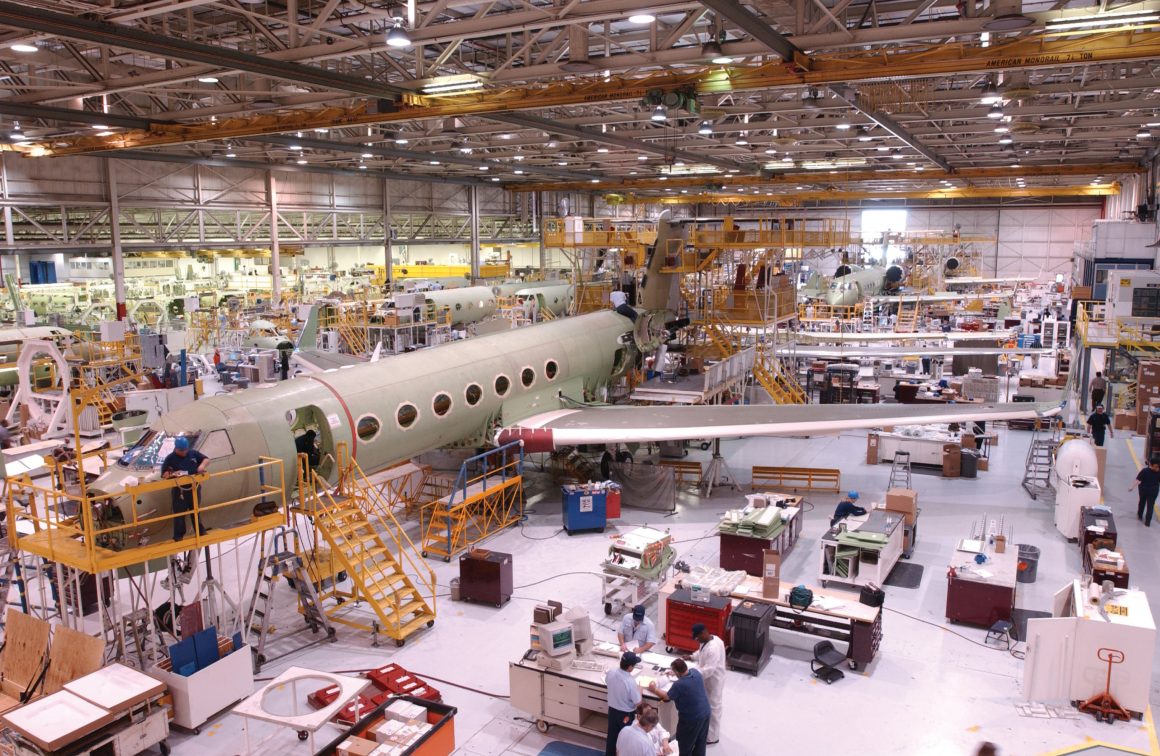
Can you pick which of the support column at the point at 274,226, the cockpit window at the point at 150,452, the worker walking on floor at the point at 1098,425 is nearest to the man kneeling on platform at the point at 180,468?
the cockpit window at the point at 150,452

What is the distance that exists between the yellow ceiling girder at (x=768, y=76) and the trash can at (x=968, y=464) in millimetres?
10821

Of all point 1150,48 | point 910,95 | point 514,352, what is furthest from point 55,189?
point 1150,48

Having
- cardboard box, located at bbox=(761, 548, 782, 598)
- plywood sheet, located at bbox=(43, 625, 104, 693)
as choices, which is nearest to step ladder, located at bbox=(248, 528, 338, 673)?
plywood sheet, located at bbox=(43, 625, 104, 693)

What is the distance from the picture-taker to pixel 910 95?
24.8 meters

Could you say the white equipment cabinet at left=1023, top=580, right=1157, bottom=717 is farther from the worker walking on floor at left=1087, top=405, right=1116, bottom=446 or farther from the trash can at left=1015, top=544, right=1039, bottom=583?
the worker walking on floor at left=1087, top=405, right=1116, bottom=446

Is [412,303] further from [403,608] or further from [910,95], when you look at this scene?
[403,608]

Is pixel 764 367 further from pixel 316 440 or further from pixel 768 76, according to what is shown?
pixel 316 440

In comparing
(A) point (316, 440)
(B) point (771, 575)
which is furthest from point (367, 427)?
(B) point (771, 575)

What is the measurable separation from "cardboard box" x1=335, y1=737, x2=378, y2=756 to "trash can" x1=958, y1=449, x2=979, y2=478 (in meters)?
18.9

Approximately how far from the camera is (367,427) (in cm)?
1631

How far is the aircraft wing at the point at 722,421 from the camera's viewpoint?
19344 mm

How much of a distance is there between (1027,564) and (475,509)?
1153 cm

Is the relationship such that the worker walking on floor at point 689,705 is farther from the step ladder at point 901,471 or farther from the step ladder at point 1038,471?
the step ladder at point 1038,471

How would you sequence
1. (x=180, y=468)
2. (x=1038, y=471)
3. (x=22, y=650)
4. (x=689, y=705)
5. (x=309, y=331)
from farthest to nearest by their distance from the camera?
(x=309, y=331), (x=1038, y=471), (x=22, y=650), (x=180, y=468), (x=689, y=705)
